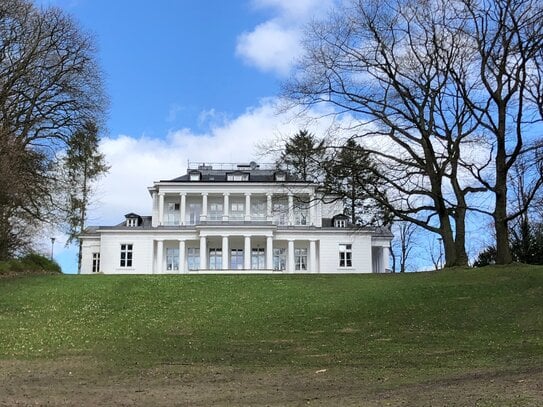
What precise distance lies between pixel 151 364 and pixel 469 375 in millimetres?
6129

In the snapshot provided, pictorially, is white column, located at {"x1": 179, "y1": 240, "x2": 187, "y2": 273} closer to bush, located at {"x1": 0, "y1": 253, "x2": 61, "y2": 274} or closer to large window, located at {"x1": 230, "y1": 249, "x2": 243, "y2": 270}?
large window, located at {"x1": 230, "y1": 249, "x2": 243, "y2": 270}

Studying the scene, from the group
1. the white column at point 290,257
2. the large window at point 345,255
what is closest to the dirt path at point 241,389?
the white column at point 290,257

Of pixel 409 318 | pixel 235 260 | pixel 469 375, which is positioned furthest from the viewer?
pixel 235 260

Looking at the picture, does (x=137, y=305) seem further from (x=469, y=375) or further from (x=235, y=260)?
(x=235, y=260)

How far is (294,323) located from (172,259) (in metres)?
45.5

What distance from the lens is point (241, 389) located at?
30.6ft

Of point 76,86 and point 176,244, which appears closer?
point 76,86

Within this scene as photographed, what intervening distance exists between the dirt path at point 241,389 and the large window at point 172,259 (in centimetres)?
5071

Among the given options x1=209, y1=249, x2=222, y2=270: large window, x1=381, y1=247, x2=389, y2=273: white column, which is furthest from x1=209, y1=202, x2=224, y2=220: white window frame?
x1=381, y1=247, x2=389, y2=273: white column

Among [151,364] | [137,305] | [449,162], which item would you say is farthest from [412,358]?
[449,162]

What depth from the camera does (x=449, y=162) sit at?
94.8 ft

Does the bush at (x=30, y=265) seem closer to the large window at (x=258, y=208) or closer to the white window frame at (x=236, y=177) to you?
the large window at (x=258, y=208)

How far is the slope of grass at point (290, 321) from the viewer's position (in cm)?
1281

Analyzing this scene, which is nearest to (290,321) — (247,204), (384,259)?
(247,204)
